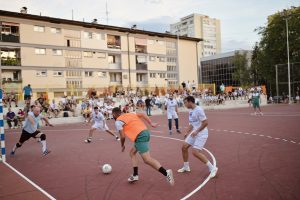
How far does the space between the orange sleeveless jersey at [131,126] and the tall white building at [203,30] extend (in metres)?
114

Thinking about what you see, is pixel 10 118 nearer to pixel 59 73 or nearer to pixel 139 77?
pixel 59 73

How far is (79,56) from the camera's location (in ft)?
153

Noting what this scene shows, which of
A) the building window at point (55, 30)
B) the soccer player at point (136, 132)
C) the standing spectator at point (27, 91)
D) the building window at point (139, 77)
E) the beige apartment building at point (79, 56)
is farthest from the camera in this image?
the building window at point (139, 77)

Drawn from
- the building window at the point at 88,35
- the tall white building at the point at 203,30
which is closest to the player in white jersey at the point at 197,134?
the building window at the point at 88,35

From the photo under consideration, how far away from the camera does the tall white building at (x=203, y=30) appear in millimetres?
121188

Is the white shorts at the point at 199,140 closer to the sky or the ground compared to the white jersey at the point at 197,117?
closer to the ground

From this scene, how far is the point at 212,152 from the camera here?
10102mm

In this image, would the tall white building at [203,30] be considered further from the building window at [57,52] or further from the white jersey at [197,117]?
the white jersey at [197,117]

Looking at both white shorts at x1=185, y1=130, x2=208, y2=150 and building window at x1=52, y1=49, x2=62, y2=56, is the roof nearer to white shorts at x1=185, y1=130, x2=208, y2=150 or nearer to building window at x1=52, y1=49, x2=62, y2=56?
building window at x1=52, y1=49, x2=62, y2=56

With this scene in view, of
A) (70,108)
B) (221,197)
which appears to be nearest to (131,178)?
(221,197)

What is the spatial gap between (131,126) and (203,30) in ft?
399

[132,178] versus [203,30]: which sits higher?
[203,30]

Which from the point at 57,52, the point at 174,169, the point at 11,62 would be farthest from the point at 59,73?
the point at 174,169

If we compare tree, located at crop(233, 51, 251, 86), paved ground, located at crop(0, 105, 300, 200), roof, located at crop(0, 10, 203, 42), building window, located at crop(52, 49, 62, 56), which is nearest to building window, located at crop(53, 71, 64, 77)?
building window, located at crop(52, 49, 62, 56)
